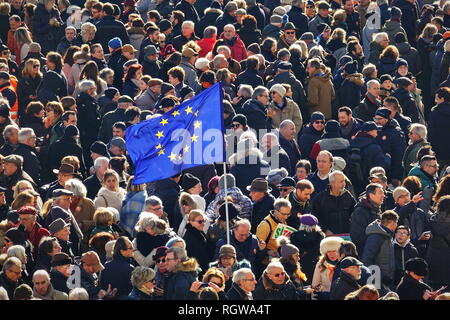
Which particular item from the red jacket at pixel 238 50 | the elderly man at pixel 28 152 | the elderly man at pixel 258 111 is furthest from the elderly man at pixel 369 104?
the elderly man at pixel 28 152

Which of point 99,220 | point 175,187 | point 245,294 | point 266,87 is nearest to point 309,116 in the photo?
point 266,87

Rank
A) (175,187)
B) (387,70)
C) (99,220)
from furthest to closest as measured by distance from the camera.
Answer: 1. (387,70)
2. (175,187)
3. (99,220)

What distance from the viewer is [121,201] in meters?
17.4

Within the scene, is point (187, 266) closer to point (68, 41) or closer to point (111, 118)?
point (111, 118)

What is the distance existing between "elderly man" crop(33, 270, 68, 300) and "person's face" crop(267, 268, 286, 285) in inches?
81.0

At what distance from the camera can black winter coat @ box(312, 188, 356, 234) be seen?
55.8 feet

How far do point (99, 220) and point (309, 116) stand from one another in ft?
18.5

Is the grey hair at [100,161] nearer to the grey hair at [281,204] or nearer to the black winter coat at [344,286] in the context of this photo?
the grey hair at [281,204]

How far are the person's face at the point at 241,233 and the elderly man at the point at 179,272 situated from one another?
1.01 metres

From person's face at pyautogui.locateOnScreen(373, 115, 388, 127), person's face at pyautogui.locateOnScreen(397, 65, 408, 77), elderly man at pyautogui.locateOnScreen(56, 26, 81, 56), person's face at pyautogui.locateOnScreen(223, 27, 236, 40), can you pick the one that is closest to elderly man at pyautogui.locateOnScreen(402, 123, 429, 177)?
person's face at pyautogui.locateOnScreen(373, 115, 388, 127)

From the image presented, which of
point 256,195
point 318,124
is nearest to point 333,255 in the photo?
point 256,195

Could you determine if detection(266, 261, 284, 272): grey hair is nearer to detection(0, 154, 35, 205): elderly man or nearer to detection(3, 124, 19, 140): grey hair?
detection(0, 154, 35, 205): elderly man

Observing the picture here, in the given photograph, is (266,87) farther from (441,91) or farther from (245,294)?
(245,294)

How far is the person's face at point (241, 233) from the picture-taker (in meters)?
15.9
